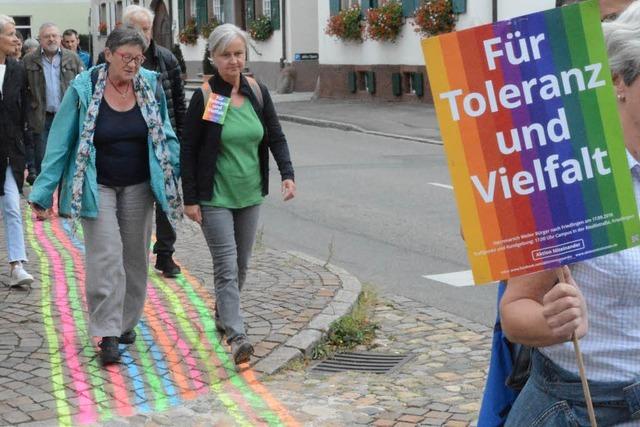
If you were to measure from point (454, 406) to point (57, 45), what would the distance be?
9089mm

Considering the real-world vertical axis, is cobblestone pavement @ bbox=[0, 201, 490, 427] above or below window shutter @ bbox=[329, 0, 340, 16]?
below

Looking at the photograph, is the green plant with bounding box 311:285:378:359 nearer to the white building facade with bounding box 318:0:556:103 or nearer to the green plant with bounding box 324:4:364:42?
the white building facade with bounding box 318:0:556:103

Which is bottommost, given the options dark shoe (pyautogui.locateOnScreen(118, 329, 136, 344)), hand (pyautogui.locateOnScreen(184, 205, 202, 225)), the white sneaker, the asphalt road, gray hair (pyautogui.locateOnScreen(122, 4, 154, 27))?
the asphalt road

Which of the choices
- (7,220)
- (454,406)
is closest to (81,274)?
(7,220)

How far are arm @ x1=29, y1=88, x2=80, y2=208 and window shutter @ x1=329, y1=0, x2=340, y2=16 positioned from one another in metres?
25.6

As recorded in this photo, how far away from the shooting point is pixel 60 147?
6730 mm

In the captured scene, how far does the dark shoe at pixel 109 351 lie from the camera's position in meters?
6.57

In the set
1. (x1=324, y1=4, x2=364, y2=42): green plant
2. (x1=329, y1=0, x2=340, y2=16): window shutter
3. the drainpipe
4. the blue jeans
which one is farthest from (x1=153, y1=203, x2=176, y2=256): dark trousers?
the drainpipe

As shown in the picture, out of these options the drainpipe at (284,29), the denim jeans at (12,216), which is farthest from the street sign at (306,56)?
the denim jeans at (12,216)

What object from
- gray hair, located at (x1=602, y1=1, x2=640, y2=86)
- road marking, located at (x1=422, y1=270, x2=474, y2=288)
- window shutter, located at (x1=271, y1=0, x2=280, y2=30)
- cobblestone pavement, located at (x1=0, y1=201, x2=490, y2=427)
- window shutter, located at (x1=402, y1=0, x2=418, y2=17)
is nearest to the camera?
gray hair, located at (x1=602, y1=1, x2=640, y2=86)

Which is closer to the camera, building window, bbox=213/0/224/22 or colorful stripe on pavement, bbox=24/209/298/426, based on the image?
colorful stripe on pavement, bbox=24/209/298/426

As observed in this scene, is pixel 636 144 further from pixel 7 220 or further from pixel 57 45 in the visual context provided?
pixel 57 45

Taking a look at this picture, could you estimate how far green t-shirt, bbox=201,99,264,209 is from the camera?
675 cm

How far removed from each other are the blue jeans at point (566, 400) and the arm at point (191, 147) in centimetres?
397
